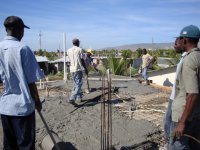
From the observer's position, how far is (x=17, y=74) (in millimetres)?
3236

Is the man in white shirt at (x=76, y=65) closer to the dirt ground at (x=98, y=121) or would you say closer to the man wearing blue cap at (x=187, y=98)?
the dirt ground at (x=98, y=121)

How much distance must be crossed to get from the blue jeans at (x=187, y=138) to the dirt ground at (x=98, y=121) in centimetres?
192

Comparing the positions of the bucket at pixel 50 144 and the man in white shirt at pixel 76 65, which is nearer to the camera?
the bucket at pixel 50 144

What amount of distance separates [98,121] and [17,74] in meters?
3.58

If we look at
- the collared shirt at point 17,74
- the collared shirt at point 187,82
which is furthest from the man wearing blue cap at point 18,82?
the collared shirt at point 187,82

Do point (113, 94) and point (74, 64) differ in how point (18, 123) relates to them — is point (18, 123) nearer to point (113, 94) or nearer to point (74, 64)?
point (74, 64)

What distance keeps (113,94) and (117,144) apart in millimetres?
4919

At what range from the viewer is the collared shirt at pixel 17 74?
3.20 m

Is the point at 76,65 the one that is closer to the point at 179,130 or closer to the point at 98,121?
the point at 98,121

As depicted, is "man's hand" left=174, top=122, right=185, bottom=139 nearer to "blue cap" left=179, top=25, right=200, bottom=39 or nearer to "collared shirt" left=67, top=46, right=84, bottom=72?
"blue cap" left=179, top=25, right=200, bottom=39

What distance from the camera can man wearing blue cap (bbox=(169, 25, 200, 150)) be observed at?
9.59 feet

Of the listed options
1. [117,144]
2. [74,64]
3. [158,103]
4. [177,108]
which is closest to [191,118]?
[177,108]

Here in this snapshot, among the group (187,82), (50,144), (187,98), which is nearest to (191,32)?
(187,82)

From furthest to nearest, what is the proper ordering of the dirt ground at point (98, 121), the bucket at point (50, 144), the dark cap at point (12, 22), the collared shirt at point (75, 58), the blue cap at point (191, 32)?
the collared shirt at point (75, 58) → the dirt ground at point (98, 121) → the bucket at point (50, 144) → the dark cap at point (12, 22) → the blue cap at point (191, 32)
